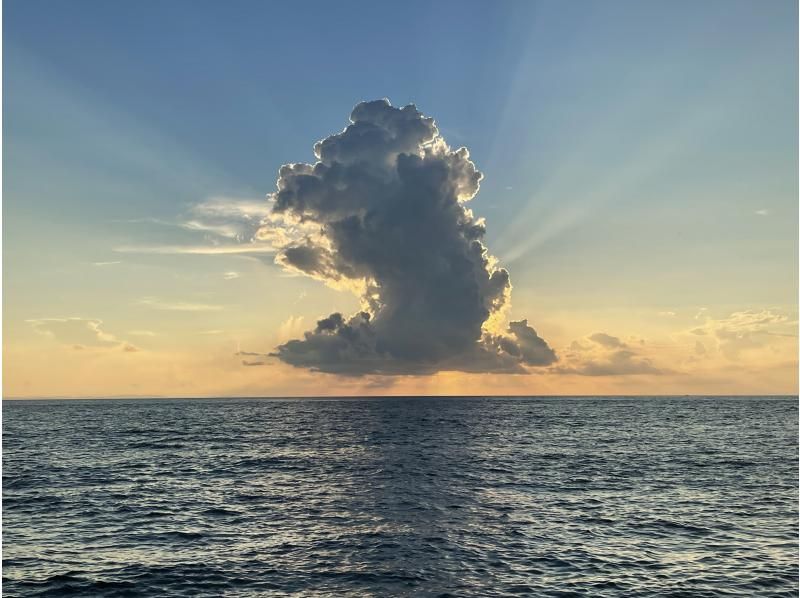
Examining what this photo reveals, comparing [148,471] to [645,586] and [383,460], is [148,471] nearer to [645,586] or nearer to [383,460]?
[383,460]

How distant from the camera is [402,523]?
39875 mm

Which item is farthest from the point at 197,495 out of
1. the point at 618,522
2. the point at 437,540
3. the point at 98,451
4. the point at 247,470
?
the point at 98,451

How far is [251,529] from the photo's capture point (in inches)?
1505

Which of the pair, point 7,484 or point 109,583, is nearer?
point 109,583

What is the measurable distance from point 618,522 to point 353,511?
1842 cm

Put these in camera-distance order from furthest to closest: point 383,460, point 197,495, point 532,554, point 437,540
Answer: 1. point 383,460
2. point 197,495
3. point 437,540
4. point 532,554

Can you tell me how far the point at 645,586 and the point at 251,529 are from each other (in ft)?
77.3

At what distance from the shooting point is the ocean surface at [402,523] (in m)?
29.1

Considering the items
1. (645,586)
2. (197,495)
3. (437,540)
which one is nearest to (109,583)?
(437,540)

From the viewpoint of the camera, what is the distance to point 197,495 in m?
49.5

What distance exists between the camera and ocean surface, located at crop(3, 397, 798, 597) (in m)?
29.1

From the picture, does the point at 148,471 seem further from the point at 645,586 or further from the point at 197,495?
the point at 645,586

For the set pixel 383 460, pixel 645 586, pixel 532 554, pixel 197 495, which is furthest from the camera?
pixel 383 460

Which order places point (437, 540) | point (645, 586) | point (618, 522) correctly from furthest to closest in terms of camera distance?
point (618, 522) < point (437, 540) < point (645, 586)
